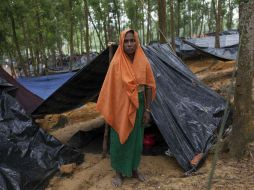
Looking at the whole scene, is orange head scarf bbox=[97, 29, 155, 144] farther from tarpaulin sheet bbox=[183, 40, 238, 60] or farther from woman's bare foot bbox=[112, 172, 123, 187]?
tarpaulin sheet bbox=[183, 40, 238, 60]

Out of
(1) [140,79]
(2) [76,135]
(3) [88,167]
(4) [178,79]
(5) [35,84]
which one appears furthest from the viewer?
(5) [35,84]

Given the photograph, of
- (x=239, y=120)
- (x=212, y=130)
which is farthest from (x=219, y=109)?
(x=239, y=120)

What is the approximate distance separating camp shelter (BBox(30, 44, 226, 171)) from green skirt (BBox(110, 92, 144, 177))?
0.48 m

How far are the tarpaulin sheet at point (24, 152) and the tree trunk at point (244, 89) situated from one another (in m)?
1.88

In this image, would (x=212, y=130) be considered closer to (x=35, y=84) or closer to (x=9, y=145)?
(x=9, y=145)

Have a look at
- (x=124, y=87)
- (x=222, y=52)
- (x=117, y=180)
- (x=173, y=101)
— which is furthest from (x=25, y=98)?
(x=222, y=52)

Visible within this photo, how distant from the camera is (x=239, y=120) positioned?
3.91m

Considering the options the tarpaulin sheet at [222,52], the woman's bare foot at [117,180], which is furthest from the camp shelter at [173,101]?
the tarpaulin sheet at [222,52]

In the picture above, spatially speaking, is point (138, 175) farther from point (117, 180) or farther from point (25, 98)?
point (25, 98)

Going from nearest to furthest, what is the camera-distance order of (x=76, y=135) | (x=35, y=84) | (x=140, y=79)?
(x=140, y=79)
(x=76, y=135)
(x=35, y=84)

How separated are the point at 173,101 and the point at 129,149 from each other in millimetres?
1139

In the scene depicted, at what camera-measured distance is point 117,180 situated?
385 cm

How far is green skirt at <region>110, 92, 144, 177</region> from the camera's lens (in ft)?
12.2

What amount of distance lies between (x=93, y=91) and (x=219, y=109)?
176 centimetres
